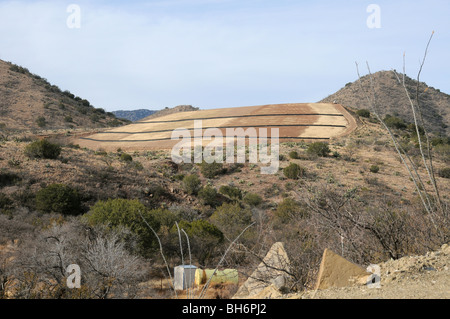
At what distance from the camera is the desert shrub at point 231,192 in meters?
27.0

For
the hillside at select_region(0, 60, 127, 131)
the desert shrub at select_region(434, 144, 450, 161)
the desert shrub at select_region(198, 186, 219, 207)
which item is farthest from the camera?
the hillside at select_region(0, 60, 127, 131)

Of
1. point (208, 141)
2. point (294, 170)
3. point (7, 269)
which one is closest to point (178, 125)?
point (208, 141)

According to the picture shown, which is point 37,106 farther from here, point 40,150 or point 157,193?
point 157,193

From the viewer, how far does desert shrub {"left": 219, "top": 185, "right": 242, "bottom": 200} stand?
88.7 ft

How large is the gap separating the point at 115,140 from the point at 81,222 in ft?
108

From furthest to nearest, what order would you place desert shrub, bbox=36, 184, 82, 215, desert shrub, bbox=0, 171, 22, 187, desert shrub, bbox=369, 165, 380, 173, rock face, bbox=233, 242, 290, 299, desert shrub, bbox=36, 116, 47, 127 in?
desert shrub, bbox=36, 116, 47, 127 < desert shrub, bbox=369, 165, 380, 173 < desert shrub, bbox=0, 171, 22, 187 < desert shrub, bbox=36, 184, 82, 215 < rock face, bbox=233, 242, 290, 299

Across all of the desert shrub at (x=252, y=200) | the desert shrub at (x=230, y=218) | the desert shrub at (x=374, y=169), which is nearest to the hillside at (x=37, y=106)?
the desert shrub at (x=252, y=200)

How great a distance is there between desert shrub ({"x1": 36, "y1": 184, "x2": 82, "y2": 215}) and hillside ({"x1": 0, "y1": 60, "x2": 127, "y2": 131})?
1302 inches

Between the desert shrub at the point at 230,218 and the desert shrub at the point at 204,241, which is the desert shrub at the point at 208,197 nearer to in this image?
the desert shrub at the point at 230,218

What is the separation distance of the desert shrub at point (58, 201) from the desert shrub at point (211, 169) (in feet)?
39.9

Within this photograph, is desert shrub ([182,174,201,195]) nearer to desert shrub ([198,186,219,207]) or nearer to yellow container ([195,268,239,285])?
desert shrub ([198,186,219,207])

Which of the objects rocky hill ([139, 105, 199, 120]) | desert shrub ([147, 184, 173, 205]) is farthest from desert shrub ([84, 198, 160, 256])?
rocky hill ([139, 105, 199, 120])

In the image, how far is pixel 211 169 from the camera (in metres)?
32.1
